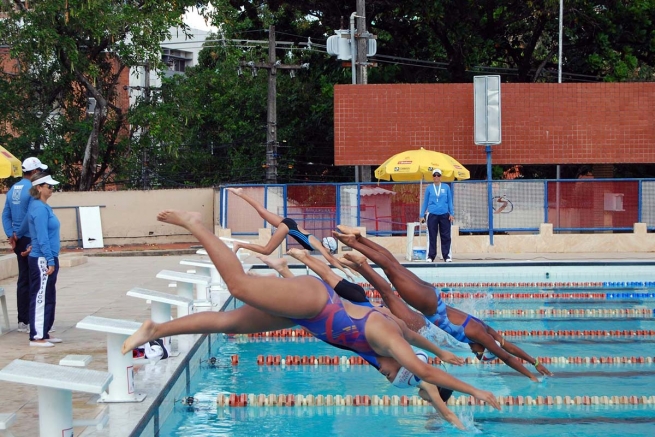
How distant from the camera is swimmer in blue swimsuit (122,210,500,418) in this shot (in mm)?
4898

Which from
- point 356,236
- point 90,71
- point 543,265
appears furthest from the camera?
point 90,71

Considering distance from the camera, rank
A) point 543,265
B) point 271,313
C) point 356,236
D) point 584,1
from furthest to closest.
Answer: point 584,1
point 543,265
point 356,236
point 271,313

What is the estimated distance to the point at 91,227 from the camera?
72.1ft

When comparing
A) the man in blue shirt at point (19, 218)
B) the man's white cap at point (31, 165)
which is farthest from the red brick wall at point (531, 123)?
the man's white cap at point (31, 165)

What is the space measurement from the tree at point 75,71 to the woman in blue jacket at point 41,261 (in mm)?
14445

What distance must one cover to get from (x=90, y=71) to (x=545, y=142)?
1266 centimetres

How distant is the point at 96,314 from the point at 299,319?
16.7 ft

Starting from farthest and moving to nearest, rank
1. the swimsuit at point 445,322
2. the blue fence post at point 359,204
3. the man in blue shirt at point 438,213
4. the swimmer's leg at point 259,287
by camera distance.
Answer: the blue fence post at point 359,204, the man in blue shirt at point 438,213, the swimsuit at point 445,322, the swimmer's leg at point 259,287

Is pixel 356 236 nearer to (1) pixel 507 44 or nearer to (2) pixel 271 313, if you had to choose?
(2) pixel 271 313

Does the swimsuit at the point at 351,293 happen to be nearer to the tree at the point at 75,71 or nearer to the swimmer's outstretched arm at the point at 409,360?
the swimmer's outstretched arm at the point at 409,360

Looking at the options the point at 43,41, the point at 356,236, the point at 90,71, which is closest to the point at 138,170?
the point at 90,71

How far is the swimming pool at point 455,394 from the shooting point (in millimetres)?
6746

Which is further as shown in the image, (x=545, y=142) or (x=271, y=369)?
(x=545, y=142)

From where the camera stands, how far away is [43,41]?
21.5m
